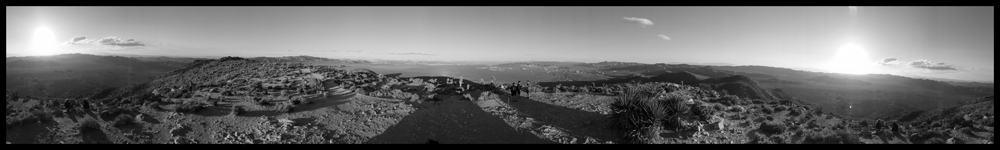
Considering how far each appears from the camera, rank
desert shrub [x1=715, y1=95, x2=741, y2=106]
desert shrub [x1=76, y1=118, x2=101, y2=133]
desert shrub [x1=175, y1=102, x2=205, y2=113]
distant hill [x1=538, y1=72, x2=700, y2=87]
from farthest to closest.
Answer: distant hill [x1=538, y1=72, x2=700, y2=87]
desert shrub [x1=715, y1=95, x2=741, y2=106]
desert shrub [x1=175, y1=102, x2=205, y2=113]
desert shrub [x1=76, y1=118, x2=101, y2=133]

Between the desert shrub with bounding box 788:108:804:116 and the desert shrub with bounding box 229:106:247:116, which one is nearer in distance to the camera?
the desert shrub with bounding box 229:106:247:116

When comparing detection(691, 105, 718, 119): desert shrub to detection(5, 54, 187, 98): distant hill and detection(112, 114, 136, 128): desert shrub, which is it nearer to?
detection(112, 114, 136, 128): desert shrub

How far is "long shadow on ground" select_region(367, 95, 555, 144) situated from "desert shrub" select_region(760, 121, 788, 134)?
6065mm

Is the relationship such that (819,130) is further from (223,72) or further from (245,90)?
(223,72)

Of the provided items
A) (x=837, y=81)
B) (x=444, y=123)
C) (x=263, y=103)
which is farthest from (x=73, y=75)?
(x=837, y=81)

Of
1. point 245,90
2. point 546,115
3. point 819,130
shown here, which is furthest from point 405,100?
point 819,130

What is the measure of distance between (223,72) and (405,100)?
17837 millimetres

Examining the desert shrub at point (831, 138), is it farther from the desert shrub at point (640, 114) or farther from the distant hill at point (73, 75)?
the distant hill at point (73, 75)

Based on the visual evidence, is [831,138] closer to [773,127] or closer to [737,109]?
[773,127]

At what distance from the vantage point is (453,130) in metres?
8.84

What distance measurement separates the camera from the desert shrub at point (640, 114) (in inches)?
301

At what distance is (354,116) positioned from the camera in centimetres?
974

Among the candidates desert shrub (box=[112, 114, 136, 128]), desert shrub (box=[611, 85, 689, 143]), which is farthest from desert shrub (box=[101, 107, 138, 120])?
desert shrub (box=[611, 85, 689, 143])

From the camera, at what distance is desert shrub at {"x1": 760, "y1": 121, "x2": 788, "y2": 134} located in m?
8.30
